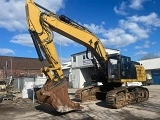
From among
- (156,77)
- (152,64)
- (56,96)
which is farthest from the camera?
(152,64)

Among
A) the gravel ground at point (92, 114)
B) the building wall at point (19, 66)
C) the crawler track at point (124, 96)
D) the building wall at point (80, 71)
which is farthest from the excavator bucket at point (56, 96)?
the building wall at point (19, 66)

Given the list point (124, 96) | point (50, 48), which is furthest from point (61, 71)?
point (124, 96)

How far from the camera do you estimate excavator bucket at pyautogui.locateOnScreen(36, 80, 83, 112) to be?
37.7 ft

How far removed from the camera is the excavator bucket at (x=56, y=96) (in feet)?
37.7

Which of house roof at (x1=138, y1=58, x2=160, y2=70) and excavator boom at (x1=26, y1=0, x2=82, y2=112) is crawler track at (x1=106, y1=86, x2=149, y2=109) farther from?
house roof at (x1=138, y1=58, x2=160, y2=70)

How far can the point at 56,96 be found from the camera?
1156 centimetres

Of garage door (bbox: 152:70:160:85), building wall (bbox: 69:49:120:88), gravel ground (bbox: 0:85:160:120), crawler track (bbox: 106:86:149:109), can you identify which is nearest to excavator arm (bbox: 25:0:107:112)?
gravel ground (bbox: 0:85:160:120)

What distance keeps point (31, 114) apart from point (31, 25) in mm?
4430

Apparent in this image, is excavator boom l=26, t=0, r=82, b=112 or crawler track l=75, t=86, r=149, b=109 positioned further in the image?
crawler track l=75, t=86, r=149, b=109

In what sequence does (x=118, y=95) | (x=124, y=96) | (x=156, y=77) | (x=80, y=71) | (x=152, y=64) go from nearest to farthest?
(x=118, y=95)
(x=124, y=96)
(x=80, y=71)
(x=156, y=77)
(x=152, y=64)

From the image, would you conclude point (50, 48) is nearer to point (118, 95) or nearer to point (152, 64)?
point (118, 95)

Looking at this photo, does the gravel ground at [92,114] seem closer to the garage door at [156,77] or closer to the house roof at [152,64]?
the garage door at [156,77]

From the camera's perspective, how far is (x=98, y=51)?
613 inches

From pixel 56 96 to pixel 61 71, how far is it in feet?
4.82
